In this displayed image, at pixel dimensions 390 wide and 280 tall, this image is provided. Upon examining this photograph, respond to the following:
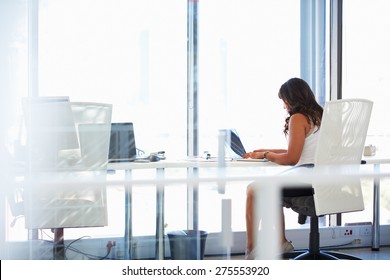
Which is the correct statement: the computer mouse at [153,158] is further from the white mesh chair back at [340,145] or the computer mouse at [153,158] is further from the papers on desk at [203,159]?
the white mesh chair back at [340,145]

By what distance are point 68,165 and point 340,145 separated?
1225mm

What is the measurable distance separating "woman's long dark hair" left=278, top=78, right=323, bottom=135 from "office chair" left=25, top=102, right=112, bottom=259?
0.89m

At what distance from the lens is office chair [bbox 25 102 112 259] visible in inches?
77.3

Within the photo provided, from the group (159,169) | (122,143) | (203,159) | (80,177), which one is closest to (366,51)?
(203,159)

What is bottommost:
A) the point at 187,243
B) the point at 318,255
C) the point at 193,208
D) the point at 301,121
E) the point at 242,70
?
the point at 318,255

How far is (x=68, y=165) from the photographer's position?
6.53 ft

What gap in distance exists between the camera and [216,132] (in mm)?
2820

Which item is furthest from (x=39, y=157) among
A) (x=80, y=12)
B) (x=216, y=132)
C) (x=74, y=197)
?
(x=216, y=132)

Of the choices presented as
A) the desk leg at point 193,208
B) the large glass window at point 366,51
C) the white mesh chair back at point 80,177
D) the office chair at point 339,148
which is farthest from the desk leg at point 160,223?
the large glass window at point 366,51

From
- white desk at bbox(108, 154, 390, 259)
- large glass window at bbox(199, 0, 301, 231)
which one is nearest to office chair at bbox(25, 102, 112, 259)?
white desk at bbox(108, 154, 390, 259)

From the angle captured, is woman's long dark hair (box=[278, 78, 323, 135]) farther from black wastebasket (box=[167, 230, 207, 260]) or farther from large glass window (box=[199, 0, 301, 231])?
black wastebasket (box=[167, 230, 207, 260])

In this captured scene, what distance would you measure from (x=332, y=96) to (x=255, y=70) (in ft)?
1.92

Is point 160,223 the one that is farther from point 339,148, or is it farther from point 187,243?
point 339,148

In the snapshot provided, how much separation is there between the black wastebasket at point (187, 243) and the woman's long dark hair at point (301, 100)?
2.39 feet
